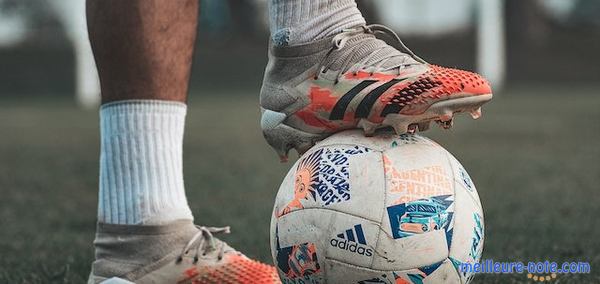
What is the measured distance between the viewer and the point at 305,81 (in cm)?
215

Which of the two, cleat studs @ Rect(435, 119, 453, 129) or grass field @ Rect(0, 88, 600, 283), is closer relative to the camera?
cleat studs @ Rect(435, 119, 453, 129)

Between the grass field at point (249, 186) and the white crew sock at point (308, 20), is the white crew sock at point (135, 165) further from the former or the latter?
the grass field at point (249, 186)

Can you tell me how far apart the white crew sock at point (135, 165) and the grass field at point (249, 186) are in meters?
0.46

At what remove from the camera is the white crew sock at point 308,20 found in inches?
85.0

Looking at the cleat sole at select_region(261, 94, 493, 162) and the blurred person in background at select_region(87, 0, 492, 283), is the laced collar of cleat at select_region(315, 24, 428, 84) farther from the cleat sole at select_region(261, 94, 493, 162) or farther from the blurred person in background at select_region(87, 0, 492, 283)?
the cleat sole at select_region(261, 94, 493, 162)

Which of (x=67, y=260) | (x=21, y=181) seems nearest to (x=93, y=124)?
(x=21, y=181)

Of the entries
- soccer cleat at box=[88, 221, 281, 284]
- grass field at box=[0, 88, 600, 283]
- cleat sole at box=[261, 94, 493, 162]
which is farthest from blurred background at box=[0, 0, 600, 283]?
cleat sole at box=[261, 94, 493, 162]

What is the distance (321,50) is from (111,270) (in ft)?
2.21

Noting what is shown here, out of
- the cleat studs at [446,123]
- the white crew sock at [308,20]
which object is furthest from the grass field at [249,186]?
the white crew sock at [308,20]

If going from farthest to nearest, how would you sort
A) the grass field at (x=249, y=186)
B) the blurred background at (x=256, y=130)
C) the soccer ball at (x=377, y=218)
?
the blurred background at (x=256, y=130) < the grass field at (x=249, y=186) < the soccer ball at (x=377, y=218)

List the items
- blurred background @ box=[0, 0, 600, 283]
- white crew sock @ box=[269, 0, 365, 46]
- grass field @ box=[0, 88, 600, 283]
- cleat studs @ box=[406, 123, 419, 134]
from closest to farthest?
1. cleat studs @ box=[406, 123, 419, 134]
2. white crew sock @ box=[269, 0, 365, 46]
3. grass field @ box=[0, 88, 600, 283]
4. blurred background @ box=[0, 0, 600, 283]

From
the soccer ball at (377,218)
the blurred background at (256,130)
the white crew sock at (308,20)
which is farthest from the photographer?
the blurred background at (256,130)

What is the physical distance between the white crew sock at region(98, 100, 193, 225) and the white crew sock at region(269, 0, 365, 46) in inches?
12.3

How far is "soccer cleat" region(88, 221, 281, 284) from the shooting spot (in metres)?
2.12
